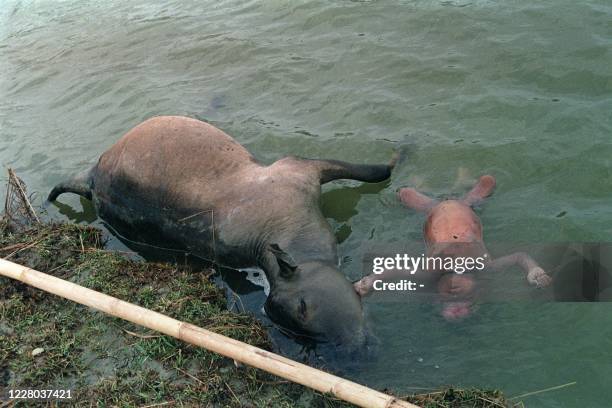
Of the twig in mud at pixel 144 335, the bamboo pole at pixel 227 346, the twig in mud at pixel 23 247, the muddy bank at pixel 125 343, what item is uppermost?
the bamboo pole at pixel 227 346

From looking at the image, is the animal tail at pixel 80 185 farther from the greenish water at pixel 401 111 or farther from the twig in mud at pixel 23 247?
the twig in mud at pixel 23 247

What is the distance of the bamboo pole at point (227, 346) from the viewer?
3867mm

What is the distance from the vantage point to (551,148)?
6.56m

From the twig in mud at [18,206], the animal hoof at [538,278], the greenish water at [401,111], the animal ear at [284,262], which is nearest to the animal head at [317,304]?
the animal ear at [284,262]

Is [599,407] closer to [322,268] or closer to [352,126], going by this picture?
[322,268]

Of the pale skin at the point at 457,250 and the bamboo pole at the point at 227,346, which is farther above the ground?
the bamboo pole at the point at 227,346

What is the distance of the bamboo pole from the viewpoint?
12.7ft

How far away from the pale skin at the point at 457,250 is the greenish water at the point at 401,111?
204mm

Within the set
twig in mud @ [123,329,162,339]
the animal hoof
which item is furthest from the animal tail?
the animal hoof

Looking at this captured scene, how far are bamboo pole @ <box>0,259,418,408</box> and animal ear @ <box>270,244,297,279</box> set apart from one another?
795 mm

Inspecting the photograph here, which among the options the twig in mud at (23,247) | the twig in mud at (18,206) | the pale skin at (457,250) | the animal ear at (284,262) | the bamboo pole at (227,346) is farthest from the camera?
the twig in mud at (18,206)

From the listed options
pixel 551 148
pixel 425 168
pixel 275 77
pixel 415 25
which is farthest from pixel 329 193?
pixel 415 25

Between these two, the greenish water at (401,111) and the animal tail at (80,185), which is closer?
the greenish water at (401,111)

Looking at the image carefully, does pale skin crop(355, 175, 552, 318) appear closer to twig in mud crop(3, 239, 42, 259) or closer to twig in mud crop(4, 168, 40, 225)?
twig in mud crop(3, 239, 42, 259)
